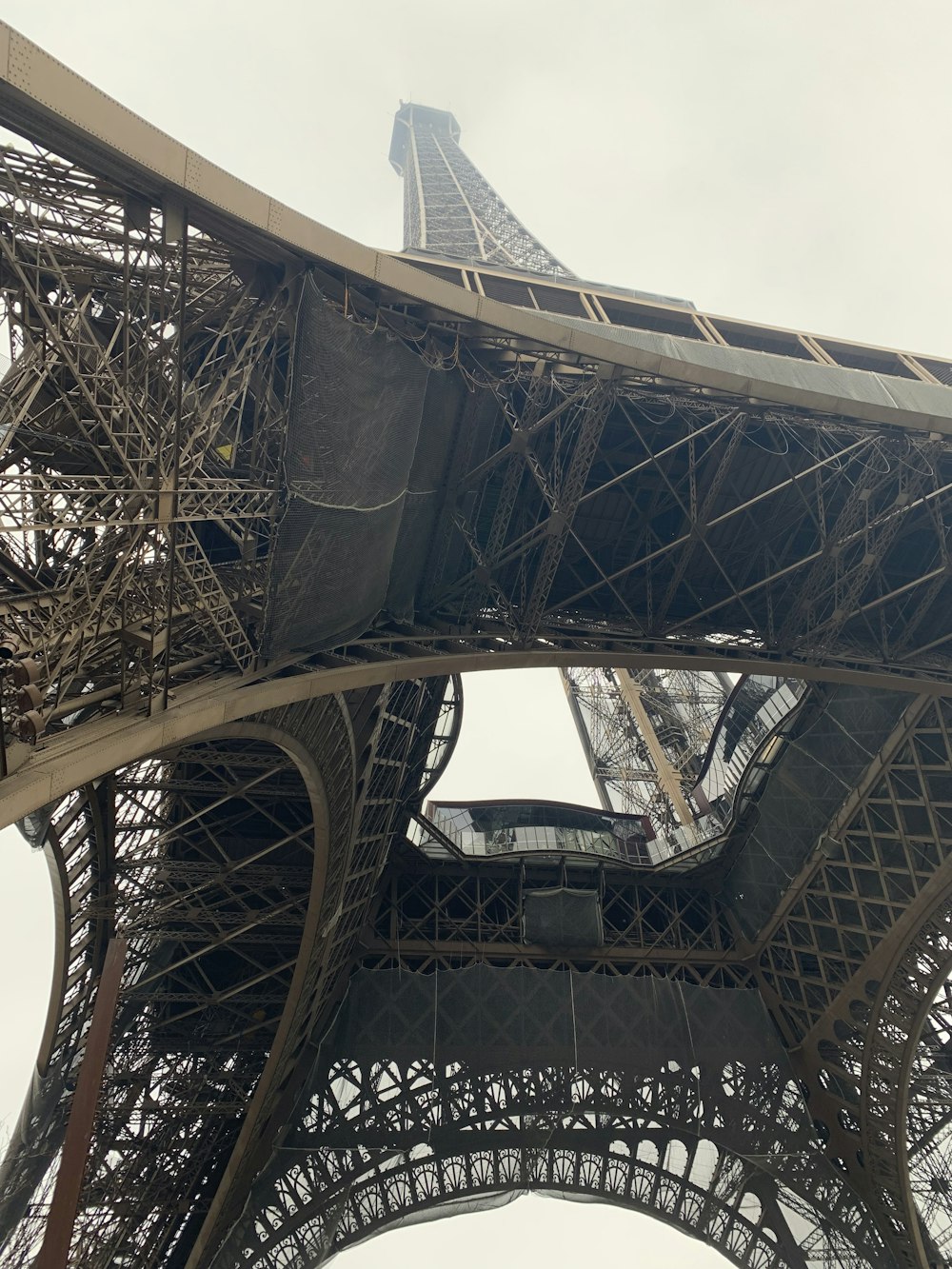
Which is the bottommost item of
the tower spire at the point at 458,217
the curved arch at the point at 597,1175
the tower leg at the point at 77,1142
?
the curved arch at the point at 597,1175

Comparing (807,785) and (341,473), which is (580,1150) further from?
(341,473)

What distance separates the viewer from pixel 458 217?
61.1 metres

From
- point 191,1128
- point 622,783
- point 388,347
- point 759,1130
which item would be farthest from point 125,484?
point 622,783

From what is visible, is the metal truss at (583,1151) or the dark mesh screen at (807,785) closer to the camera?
the dark mesh screen at (807,785)

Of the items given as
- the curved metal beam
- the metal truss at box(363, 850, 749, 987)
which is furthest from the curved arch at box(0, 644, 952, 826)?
the metal truss at box(363, 850, 749, 987)

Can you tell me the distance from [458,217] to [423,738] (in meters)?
57.0

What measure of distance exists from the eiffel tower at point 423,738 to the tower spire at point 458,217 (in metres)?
22.9

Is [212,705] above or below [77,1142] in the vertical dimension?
above

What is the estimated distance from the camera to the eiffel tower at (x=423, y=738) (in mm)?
6711

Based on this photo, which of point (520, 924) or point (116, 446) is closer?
point (116, 446)

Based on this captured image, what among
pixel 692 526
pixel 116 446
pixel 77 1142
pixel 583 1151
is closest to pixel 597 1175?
pixel 583 1151

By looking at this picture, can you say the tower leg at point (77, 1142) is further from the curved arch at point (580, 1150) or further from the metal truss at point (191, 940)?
the curved arch at point (580, 1150)

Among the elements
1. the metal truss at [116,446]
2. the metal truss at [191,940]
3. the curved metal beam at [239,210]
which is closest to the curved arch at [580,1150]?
the metal truss at [191,940]

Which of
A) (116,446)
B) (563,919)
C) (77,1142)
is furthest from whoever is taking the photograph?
(563,919)
